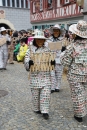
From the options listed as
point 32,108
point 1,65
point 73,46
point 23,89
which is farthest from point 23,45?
point 73,46

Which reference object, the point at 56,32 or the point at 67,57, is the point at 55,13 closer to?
the point at 56,32

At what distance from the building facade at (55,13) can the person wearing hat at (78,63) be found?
8.82m

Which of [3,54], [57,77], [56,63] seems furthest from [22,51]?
[56,63]

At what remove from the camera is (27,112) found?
173 inches

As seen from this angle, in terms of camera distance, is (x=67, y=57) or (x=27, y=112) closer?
(x=67, y=57)

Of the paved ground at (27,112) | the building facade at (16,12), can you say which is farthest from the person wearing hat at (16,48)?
the building facade at (16,12)

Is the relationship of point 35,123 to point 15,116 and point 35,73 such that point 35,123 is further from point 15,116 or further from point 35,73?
point 35,73

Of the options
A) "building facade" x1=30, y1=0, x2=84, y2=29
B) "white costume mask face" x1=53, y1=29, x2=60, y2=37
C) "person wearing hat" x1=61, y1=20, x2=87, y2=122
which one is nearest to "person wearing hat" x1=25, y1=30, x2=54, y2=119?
"person wearing hat" x1=61, y1=20, x2=87, y2=122

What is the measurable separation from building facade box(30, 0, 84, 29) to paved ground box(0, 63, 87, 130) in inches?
292

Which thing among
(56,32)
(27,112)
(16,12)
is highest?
(16,12)

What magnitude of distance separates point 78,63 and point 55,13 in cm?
1365

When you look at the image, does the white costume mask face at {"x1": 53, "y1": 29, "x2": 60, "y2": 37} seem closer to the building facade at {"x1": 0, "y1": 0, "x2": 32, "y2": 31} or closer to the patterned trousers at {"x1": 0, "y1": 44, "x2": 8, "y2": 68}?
A: the patterned trousers at {"x1": 0, "y1": 44, "x2": 8, "y2": 68}

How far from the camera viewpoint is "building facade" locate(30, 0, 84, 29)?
14.4 metres

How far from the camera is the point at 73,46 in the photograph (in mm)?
3818
